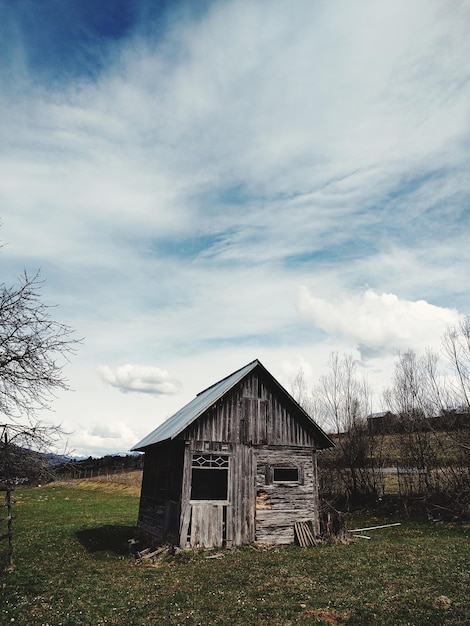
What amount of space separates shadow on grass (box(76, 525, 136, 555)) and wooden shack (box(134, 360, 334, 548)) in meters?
1.38

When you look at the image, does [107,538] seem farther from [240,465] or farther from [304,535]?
[304,535]

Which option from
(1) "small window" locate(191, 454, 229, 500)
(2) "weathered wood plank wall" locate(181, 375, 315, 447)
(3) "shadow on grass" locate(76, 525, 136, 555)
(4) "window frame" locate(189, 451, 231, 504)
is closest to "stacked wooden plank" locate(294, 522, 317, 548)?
(2) "weathered wood plank wall" locate(181, 375, 315, 447)

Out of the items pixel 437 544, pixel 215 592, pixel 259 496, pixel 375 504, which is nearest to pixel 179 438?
pixel 259 496

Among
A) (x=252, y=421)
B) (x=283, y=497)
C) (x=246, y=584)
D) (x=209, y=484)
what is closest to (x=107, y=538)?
(x=209, y=484)

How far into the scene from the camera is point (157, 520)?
1989cm

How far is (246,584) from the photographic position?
1234 cm

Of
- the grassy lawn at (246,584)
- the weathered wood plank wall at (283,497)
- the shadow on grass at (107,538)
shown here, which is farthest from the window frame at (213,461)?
the shadow on grass at (107,538)

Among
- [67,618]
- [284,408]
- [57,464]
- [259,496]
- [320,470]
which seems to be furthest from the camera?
[320,470]

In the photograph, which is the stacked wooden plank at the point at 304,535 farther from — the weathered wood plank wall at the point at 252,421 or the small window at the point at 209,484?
the small window at the point at 209,484

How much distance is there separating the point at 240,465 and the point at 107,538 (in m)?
8.11

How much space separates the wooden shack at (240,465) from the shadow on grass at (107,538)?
1.38 meters

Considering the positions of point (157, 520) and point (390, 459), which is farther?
point (390, 459)

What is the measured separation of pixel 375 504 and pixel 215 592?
22.6m

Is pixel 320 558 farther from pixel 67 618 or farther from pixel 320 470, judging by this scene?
pixel 320 470
